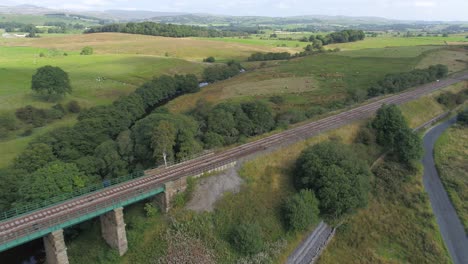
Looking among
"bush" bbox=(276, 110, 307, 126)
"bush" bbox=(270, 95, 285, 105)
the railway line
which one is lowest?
"bush" bbox=(270, 95, 285, 105)

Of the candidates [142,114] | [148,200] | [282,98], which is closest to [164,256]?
[148,200]

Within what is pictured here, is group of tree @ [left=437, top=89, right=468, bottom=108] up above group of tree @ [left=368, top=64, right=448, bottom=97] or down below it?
below

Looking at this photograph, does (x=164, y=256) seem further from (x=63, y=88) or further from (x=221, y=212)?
(x=63, y=88)

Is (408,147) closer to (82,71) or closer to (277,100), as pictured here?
(277,100)

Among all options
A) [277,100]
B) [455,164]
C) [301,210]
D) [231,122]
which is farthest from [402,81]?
[301,210]

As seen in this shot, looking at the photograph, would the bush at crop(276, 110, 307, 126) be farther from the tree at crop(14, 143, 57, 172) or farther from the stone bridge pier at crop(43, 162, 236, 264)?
the tree at crop(14, 143, 57, 172)

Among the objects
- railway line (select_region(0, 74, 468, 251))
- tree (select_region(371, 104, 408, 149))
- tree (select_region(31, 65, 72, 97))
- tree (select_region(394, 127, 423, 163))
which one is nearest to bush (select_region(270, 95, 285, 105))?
railway line (select_region(0, 74, 468, 251))

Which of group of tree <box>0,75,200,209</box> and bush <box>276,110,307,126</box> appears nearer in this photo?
group of tree <box>0,75,200,209</box>
